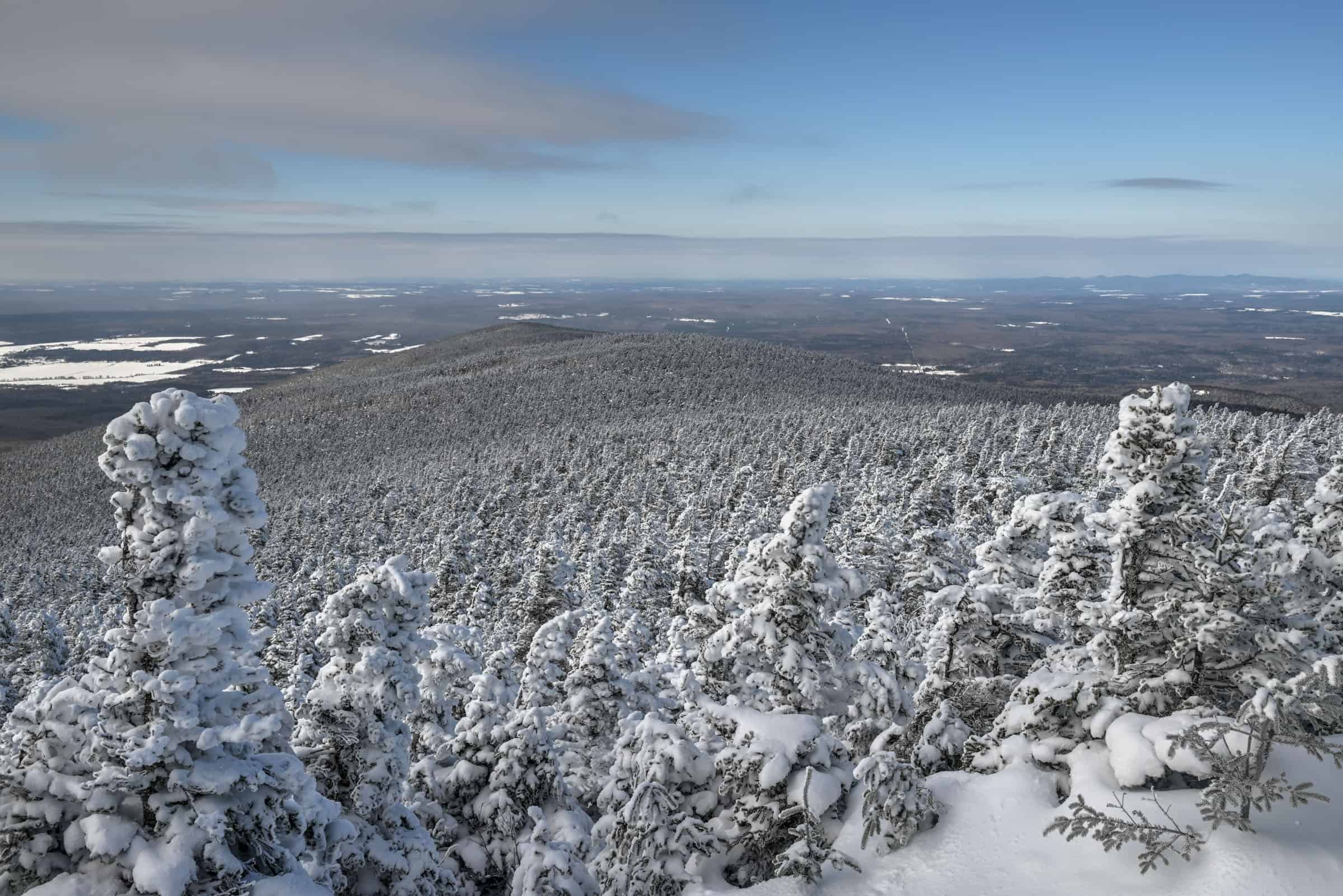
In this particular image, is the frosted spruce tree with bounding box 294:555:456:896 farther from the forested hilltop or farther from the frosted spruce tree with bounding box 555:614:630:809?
the frosted spruce tree with bounding box 555:614:630:809

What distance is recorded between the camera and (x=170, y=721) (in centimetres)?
812

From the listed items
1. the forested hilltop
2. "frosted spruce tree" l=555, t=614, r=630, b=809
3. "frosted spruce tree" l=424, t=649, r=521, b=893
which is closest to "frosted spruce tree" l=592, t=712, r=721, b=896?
the forested hilltop

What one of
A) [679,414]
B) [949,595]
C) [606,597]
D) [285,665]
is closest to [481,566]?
[606,597]

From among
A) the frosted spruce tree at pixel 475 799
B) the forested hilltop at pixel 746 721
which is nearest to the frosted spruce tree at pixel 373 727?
the forested hilltop at pixel 746 721

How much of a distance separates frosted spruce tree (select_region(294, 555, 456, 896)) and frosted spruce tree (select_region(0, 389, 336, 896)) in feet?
10.1

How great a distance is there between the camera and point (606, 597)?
48.1 m

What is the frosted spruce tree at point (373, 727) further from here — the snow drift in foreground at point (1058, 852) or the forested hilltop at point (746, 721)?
the snow drift in foreground at point (1058, 852)

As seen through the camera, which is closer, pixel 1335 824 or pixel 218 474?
pixel 218 474

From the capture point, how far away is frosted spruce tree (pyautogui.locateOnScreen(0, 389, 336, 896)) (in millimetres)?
7746

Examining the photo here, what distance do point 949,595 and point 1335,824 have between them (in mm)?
8240

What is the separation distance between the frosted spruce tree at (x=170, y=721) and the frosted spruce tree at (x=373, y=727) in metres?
3.07

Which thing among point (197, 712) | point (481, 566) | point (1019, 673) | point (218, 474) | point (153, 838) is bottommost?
point (481, 566)

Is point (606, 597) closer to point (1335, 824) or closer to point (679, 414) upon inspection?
point (1335, 824)

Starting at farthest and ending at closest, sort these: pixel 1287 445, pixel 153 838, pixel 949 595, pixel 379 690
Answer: pixel 1287 445
pixel 949 595
pixel 379 690
pixel 153 838
